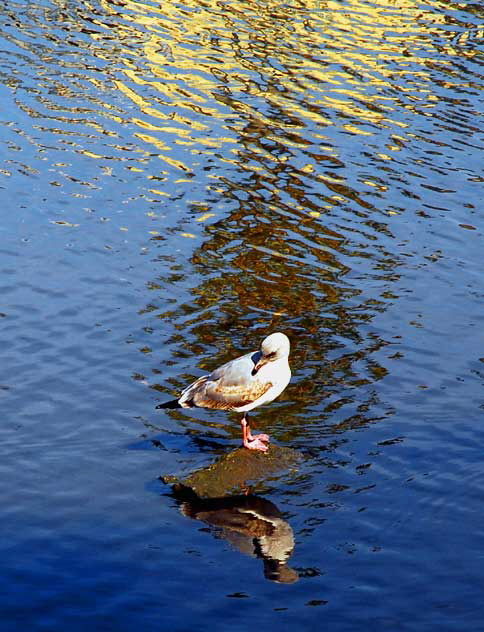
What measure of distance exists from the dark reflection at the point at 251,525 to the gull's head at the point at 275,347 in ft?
5.24

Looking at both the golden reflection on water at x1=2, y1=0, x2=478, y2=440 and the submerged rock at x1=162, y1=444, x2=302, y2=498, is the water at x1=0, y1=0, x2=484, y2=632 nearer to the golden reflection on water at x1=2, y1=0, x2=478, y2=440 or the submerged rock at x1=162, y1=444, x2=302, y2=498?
the golden reflection on water at x1=2, y1=0, x2=478, y2=440

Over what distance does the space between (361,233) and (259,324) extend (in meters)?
4.11

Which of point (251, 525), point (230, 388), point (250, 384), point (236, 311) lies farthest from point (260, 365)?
point (236, 311)

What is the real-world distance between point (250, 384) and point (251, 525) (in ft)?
5.61

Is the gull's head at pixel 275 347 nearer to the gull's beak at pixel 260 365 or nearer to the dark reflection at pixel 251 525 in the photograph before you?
the gull's beak at pixel 260 365

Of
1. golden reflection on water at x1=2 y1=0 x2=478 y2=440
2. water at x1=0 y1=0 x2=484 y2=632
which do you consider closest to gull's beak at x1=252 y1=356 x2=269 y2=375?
water at x1=0 y1=0 x2=484 y2=632

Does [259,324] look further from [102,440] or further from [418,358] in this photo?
[102,440]

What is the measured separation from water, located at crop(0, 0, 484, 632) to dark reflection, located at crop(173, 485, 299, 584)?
0.06 meters

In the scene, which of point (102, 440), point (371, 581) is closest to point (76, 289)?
point (102, 440)

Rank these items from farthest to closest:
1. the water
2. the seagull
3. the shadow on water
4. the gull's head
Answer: the seagull < the gull's head < the shadow on water < the water

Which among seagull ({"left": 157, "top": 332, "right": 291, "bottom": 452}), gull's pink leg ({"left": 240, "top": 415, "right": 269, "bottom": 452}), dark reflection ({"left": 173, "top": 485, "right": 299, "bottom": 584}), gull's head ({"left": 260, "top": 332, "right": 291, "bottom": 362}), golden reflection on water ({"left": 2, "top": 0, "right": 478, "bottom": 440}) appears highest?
golden reflection on water ({"left": 2, "top": 0, "right": 478, "bottom": 440})

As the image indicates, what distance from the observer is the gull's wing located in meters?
12.0

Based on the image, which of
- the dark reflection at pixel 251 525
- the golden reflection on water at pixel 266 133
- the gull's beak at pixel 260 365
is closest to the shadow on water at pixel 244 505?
the dark reflection at pixel 251 525

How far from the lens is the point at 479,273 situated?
1745 centimetres
